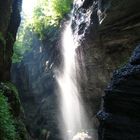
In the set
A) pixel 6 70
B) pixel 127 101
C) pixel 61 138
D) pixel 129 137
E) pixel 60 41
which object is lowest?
pixel 61 138

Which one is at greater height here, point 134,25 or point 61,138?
point 134,25

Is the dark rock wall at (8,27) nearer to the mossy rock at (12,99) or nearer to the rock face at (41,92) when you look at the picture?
the mossy rock at (12,99)

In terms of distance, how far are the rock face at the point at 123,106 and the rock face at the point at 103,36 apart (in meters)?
6.43

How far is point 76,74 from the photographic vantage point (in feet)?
74.8

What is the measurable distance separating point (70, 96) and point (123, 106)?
800 inches

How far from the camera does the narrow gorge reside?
853cm

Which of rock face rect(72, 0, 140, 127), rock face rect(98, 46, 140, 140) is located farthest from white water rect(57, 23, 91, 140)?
rock face rect(98, 46, 140, 140)

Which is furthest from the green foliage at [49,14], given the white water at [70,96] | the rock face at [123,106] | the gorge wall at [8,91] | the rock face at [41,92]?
the rock face at [123,106]

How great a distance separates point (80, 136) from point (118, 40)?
9996 millimetres

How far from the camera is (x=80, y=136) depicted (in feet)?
77.2

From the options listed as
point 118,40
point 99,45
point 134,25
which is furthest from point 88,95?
point 134,25

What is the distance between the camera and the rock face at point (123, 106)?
25.9ft

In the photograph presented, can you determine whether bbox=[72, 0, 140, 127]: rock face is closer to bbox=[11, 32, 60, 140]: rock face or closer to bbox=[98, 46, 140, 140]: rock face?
bbox=[98, 46, 140, 140]: rock face

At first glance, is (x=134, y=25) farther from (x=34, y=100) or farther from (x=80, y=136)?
(x=34, y=100)
